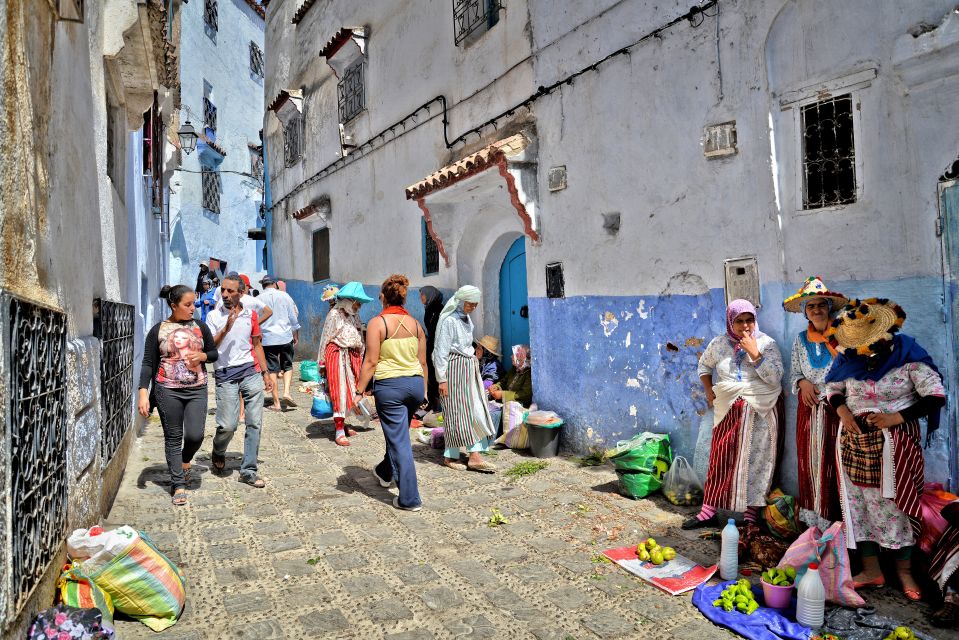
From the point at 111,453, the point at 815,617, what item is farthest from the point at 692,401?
the point at 111,453

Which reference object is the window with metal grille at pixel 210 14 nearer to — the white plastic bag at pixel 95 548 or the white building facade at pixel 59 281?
the white building facade at pixel 59 281

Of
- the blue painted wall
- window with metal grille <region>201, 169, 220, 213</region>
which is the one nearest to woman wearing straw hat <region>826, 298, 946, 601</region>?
the blue painted wall

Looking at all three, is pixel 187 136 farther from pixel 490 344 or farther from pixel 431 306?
pixel 490 344

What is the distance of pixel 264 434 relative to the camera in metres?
8.20

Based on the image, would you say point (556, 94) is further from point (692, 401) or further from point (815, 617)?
point (815, 617)

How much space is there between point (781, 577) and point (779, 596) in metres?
0.12

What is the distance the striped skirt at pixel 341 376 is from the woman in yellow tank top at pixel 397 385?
250 cm

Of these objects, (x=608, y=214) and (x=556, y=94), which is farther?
(x=556, y=94)

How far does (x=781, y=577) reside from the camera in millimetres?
3730

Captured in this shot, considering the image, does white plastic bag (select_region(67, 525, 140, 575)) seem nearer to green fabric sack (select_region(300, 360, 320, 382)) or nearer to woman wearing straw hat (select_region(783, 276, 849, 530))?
woman wearing straw hat (select_region(783, 276, 849, 530))

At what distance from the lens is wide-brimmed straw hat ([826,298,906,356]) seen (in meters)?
3.76

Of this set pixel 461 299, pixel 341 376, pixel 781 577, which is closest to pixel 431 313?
pixel 341 376

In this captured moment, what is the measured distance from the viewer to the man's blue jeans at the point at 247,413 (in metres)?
5.95

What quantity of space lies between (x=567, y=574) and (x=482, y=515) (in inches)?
48.1
